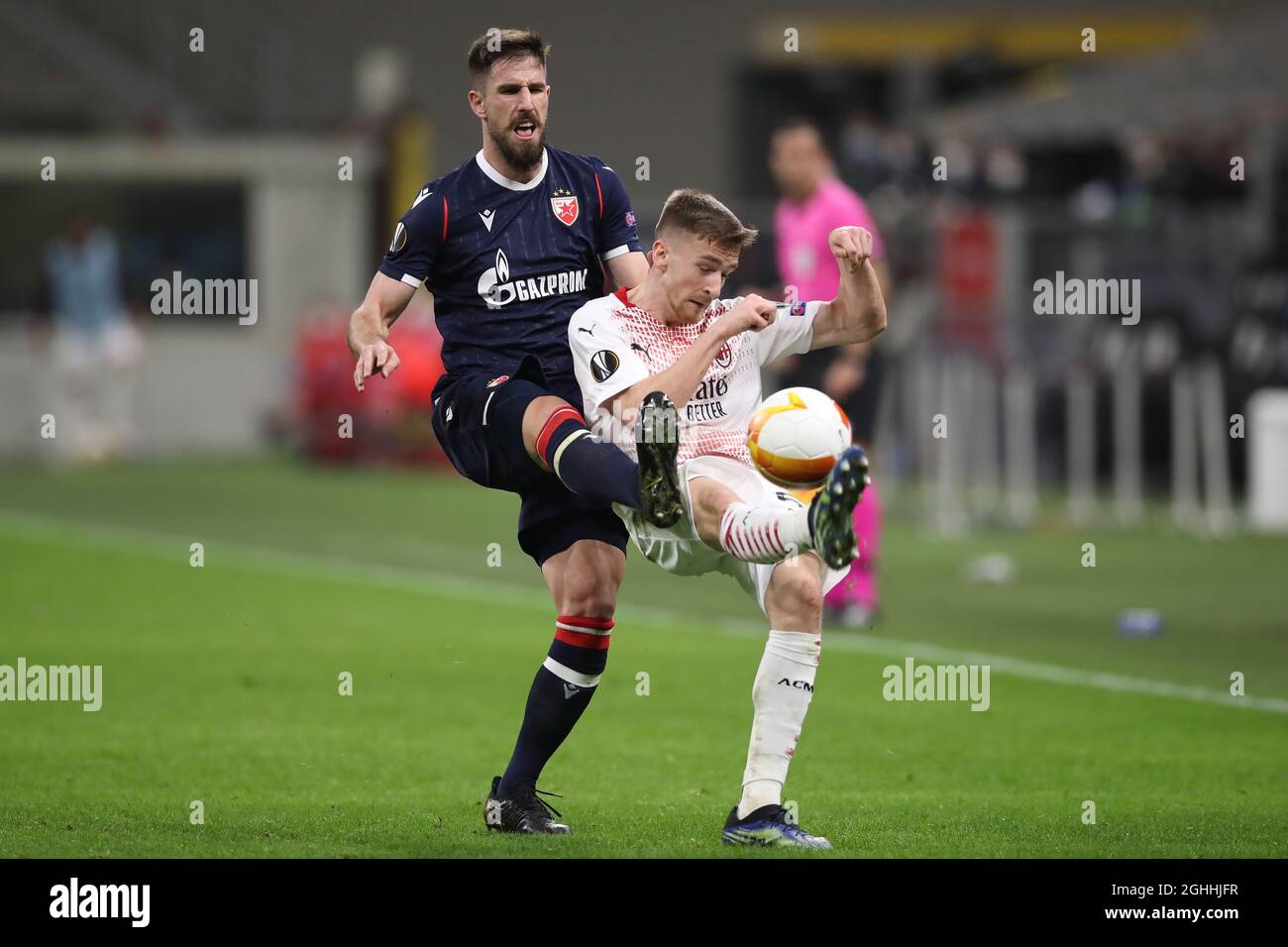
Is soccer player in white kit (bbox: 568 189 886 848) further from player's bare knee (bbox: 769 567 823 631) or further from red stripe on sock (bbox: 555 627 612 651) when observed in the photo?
red stripe on sock (bbox: 555 627 612 651)

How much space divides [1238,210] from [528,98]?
15546mm

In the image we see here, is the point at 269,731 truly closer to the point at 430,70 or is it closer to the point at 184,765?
the point at 184,765

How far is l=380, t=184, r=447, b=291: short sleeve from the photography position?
282 inches

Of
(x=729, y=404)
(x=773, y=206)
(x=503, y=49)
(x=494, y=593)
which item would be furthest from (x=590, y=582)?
(x=773, y=206)

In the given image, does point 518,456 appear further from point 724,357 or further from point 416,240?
point 416,240

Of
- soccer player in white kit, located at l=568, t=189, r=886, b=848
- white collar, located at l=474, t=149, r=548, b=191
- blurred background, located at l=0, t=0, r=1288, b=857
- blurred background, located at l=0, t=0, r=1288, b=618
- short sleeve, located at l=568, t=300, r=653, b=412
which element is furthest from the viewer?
blurred background, located at l=0, t=0, r=1288, b=618

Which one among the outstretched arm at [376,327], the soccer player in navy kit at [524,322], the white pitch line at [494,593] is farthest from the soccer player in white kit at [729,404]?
the white pitch line at [494,593]

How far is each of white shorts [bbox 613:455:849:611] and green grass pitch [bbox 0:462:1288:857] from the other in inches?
31.4

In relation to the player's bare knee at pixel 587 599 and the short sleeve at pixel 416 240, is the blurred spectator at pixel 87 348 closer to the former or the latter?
the short sleeve at pixel 416 240

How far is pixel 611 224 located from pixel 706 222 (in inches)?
33.6

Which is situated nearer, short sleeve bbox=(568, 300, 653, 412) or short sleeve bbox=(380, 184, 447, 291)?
short sleeve bbox=(568, 300, 653, 412)
